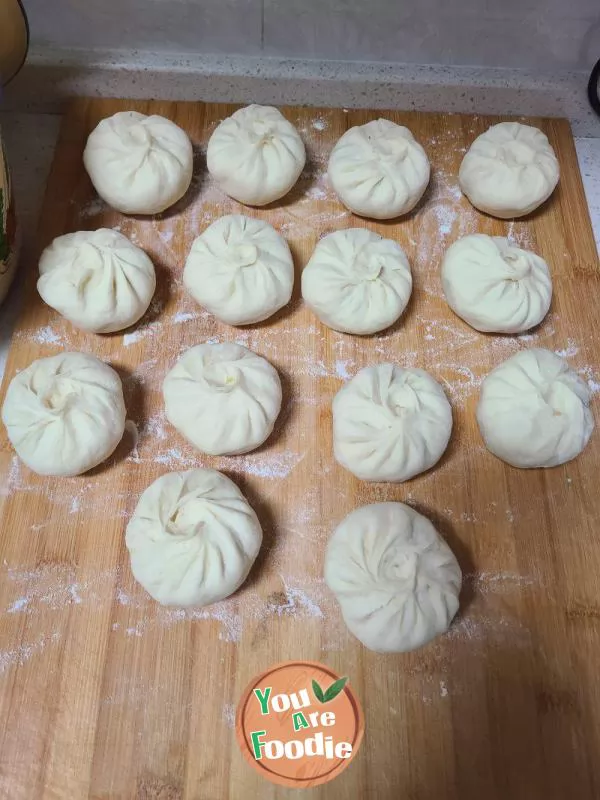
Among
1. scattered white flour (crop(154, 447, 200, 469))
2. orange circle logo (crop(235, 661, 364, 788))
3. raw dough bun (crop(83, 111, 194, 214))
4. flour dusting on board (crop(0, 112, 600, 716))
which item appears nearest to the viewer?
orange circle logo (crop(235, 661, 364, 788))

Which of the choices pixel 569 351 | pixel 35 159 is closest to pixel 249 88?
pixel 35 159

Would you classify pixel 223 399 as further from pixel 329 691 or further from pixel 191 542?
pixel 329 691

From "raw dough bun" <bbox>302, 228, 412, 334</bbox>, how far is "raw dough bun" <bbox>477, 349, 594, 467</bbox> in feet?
0.97

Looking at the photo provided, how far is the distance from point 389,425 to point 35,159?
4.04 ft

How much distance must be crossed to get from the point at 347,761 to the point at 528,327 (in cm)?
101

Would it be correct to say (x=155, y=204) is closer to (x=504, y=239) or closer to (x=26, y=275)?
(x=26, y=275)

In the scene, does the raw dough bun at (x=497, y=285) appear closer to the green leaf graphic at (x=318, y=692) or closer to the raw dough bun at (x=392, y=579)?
the raw dough bun at (x=392, y=579)

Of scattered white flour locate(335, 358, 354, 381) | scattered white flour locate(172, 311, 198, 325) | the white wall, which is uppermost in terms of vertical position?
the white wall

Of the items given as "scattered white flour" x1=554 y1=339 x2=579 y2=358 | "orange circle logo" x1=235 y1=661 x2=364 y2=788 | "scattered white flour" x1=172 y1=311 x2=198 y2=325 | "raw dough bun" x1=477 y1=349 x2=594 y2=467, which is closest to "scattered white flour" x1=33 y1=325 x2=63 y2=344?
"scattered white flour" x1=172 y1=311 x2=198 y2=325

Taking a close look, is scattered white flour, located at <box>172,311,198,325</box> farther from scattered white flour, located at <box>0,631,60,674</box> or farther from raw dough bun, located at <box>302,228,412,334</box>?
scattered white flour, located at <box>0,631,60,674</box>

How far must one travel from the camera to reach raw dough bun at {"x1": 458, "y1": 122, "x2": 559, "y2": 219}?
1575 mm

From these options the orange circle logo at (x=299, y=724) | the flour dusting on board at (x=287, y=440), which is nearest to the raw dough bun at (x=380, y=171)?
the flour dusting on board at (x=287, y=440)

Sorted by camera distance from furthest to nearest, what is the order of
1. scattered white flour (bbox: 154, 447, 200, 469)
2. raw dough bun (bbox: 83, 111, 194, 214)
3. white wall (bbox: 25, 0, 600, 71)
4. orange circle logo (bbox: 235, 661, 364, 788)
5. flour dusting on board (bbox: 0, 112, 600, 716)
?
white wall (bbox: 25, 0, 600, 71), raw dough bun (bbox: 83, 111, 194, 214), scattered white flour (bbox: 154, 447, 200, 469), flour dusting on board (bbox: 0, 112, 600, 716), orange circle logo (bbox: 235, 661, 364, 788)

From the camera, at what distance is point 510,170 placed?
157 centimetres
